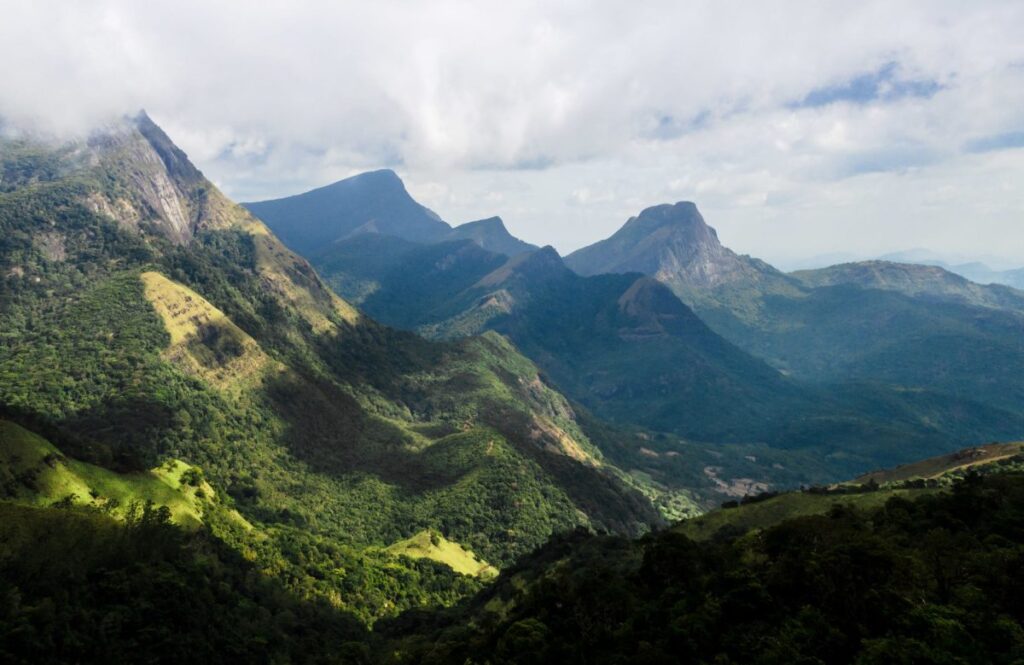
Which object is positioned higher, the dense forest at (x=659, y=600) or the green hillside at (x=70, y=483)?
the green hillside at (x=70, y=483)

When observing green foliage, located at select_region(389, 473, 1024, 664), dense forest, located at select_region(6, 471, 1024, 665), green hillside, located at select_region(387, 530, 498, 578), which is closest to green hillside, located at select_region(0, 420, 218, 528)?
dense forest, located at select_region(6, 471, 1024, 665)

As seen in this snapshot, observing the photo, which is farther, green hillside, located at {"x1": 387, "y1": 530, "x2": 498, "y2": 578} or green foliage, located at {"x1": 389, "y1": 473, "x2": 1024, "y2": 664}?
green hillside, located at {"x1": 387, "y1": 530, "x2": 498, "y2": 578}

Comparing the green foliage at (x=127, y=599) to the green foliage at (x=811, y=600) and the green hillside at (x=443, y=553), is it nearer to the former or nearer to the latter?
the green foliage at (x=811, y=600)

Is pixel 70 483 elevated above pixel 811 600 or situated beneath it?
elevated above

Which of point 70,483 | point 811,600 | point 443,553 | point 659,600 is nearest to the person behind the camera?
point 811,600

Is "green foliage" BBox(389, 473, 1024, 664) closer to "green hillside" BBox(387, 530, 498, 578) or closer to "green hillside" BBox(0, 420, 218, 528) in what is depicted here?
"green hillside" BBox(0, 420, 218, 528)

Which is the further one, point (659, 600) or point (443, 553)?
point (443, 553)

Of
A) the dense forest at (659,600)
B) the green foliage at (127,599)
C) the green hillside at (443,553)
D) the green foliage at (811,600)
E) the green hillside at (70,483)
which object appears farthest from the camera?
the green hillside at (443,553)

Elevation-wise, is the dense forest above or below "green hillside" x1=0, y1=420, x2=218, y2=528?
below

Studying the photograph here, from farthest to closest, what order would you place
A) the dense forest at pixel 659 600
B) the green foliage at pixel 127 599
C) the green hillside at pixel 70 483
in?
the green hillside at pixel 70 483
the green foliage at pixel 127 599
the dense forest at pixel 659 600

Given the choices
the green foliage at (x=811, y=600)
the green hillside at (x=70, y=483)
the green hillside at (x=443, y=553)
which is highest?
the green hillside at (x=70, y=483)

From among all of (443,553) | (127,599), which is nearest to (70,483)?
(127,599)

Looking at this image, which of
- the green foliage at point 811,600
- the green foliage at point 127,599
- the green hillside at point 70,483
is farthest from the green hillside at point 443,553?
the green foliage at point 811,600

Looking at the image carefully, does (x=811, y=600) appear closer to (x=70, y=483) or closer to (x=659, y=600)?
(x=659, y=600)
